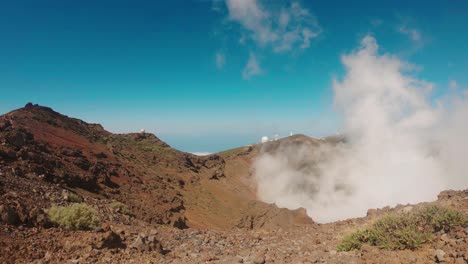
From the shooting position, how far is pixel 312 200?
157ft

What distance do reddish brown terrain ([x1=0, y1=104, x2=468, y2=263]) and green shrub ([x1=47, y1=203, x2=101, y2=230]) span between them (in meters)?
0.30

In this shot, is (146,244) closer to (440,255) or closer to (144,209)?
(440,255)

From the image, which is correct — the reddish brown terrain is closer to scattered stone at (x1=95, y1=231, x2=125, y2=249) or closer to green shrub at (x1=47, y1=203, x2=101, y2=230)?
scattered stone at (x1=95, y1=231, x2=125, y2=249)

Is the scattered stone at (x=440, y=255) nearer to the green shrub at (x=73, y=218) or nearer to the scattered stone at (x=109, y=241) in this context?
the scattered stone at (x=109, y=241)

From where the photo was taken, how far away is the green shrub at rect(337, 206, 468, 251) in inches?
293

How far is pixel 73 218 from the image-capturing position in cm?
1023

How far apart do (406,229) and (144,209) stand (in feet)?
56.5

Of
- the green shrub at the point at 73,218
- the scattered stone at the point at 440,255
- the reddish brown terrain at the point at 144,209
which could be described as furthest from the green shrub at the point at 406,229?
the green shrub at the point at 73,218

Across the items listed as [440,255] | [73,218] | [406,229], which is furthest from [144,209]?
[440,255]

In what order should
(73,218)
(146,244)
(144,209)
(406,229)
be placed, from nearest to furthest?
(406,229) → (146,244) → (73,218) → (144,209)

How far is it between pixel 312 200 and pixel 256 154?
1158 centimetres

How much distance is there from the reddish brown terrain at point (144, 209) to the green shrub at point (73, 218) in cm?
30

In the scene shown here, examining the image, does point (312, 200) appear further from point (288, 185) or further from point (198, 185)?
point (198, 185)

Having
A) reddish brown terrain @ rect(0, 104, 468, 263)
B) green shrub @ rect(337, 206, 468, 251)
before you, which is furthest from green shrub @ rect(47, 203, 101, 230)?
green shrub @ rect(337, 206, 468, 251)
